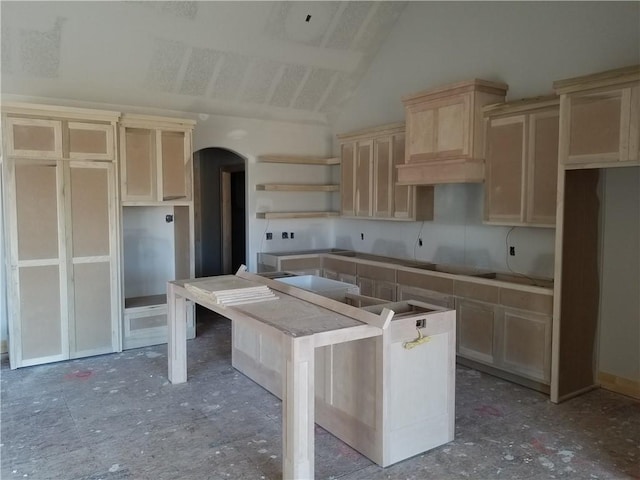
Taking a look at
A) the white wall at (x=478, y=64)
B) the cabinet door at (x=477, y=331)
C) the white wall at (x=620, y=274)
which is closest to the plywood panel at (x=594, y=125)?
the white wall at (x=620, y=274)

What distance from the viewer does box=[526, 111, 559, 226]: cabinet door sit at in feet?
13.2

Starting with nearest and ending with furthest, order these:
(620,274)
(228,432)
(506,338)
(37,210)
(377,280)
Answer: (228,432), (620,274), (506,338), (37,210), (377,280)

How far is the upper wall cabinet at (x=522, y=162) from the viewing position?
4.06m

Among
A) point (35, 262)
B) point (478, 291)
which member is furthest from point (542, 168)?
point (35, 262)

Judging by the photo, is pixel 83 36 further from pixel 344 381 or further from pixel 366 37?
pixel 344 381

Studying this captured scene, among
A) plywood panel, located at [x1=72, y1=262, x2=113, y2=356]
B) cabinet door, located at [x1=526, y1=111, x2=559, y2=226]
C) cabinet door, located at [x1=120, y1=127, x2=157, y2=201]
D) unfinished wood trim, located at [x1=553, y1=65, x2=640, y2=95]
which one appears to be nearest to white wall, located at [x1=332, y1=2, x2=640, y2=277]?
cabinet door, located at [x1=526, y1=111, x2=559, y2=226]

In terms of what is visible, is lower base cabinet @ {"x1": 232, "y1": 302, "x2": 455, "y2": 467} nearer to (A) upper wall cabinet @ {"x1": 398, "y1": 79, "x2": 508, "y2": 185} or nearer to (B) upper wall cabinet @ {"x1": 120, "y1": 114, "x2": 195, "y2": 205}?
(A) upper wall cabinet @ {"x1": 398, "y1": 79, "x2": 508, "y2": 185}

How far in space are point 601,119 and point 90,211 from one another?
14.2ft

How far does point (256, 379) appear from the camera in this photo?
423 centimetres

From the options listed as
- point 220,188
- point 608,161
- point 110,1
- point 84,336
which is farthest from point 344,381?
point 220,188

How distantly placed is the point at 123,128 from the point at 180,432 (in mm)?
3032

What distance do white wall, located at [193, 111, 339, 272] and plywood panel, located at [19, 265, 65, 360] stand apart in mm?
2402

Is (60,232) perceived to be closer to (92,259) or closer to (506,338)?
(92,259)

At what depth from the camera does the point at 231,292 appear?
343 cm
